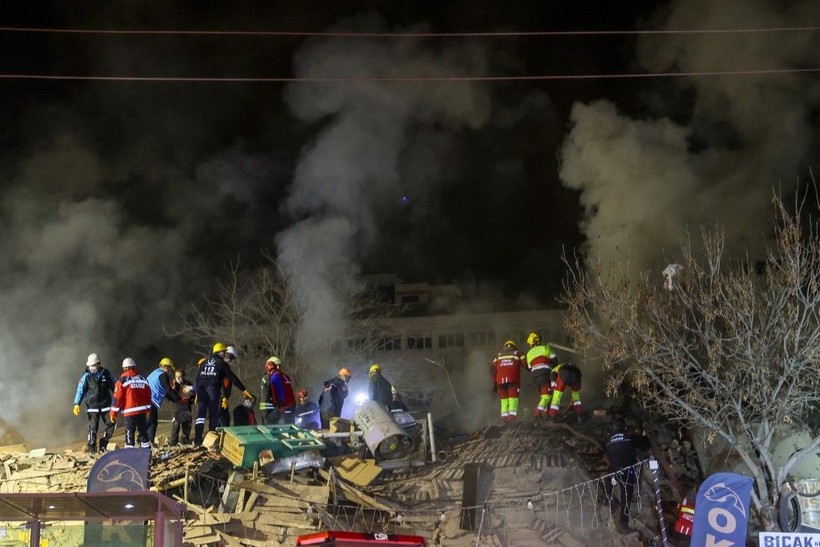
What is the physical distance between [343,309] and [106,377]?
46.4 feet

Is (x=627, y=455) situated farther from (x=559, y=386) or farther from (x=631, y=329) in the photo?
(x=559, y=386)

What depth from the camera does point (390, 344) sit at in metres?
39.6

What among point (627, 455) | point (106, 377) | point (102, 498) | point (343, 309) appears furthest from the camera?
point (343, 309)

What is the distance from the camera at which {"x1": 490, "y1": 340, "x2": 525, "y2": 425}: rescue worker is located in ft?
61.9

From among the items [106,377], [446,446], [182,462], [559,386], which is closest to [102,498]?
[182,462]

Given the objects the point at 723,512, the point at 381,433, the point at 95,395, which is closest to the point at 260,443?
the point at 381,433

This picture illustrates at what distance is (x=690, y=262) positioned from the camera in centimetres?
1611

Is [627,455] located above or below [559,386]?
below

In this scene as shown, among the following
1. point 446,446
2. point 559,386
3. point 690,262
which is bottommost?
point 446,446

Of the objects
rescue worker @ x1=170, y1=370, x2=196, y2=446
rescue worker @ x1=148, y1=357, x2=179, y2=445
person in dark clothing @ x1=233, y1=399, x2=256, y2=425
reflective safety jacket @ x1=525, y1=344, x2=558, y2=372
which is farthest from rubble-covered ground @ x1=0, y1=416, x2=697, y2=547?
reflective safety jacket @ x1=525, y1=344, x2=558, y2=372

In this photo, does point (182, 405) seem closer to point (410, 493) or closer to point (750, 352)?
point (410, 493)

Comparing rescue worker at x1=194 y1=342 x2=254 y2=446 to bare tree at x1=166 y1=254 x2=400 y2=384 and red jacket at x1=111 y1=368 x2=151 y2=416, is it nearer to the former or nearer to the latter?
red jacket at x1=111 y1=368 x2=151 y2=416

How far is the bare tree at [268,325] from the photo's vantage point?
32062 millimetres

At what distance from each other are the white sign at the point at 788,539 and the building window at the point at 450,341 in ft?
86.5
